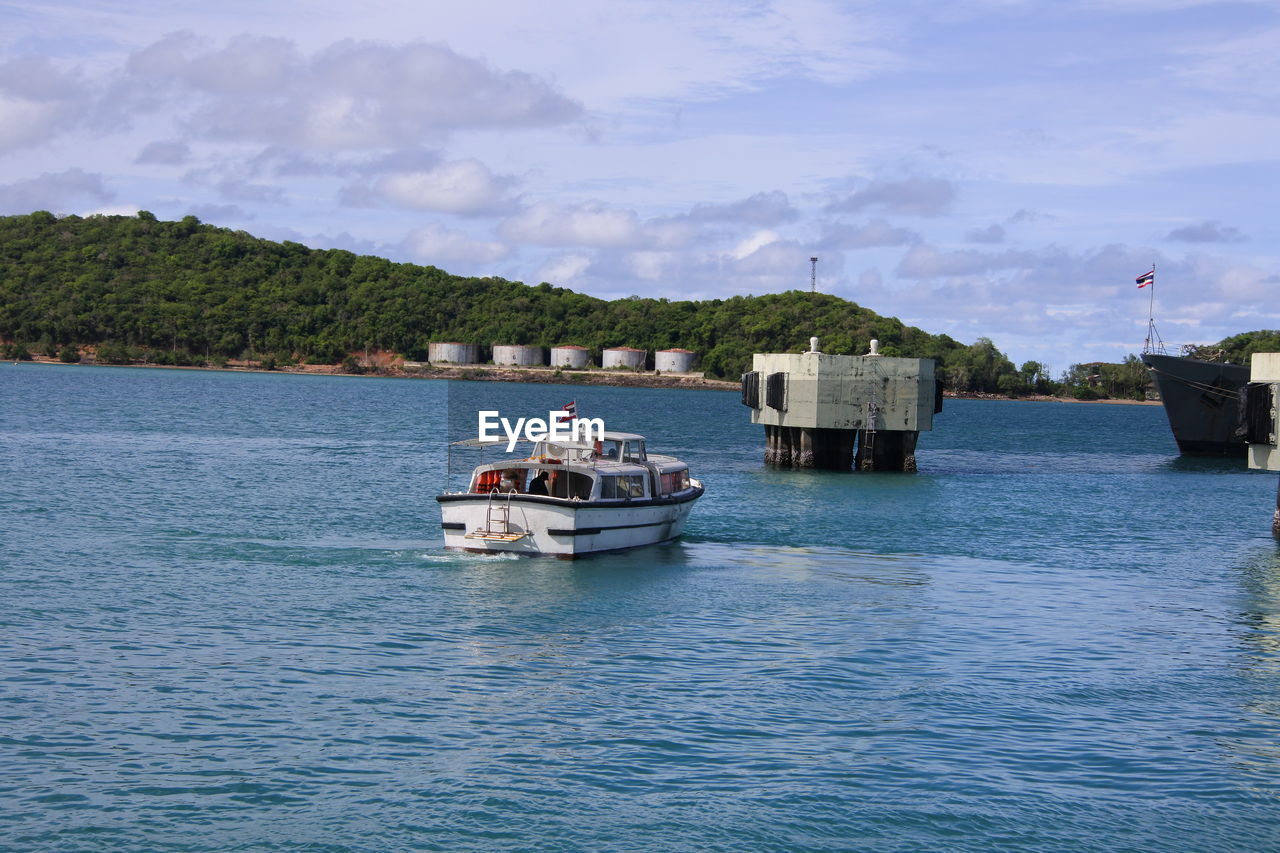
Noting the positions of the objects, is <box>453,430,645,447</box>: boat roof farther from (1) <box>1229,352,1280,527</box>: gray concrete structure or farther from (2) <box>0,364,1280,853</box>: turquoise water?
(1) <box>1229,352,1280,527</box>: gray concrete structure

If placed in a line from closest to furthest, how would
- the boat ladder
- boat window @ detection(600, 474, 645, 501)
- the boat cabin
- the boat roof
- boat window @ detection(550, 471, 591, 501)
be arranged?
the boat ladder, the boat cabin, boat window @ detection(550, 471, 591, 501), boat window @ detection(600, 474, 645, 501), the boat roof

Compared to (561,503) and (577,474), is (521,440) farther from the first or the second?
(561,503)

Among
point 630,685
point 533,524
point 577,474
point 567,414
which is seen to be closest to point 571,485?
point 577,474

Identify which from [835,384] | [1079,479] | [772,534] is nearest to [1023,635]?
[772,534]

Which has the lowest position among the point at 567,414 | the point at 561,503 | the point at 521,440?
the point at 561,503

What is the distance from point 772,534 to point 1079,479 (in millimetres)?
33763

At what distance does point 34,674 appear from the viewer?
20.9 metres

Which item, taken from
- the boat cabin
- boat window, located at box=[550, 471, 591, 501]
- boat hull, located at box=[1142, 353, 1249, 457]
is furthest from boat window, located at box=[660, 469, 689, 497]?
boat hull, located at box=[1142, 353, 1249, 457]

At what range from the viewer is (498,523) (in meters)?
32.8

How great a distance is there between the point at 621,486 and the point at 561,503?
2890 mm

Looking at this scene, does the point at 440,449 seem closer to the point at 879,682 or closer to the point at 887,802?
the point at 879,682

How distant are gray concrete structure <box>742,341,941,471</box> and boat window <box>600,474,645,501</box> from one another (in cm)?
2765

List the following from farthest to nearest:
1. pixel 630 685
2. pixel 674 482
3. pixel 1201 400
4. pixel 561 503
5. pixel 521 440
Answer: pixel 1201 400 < pixel 674 482 < pixel 521 440 < pixel 561 503 < pixel 630 685

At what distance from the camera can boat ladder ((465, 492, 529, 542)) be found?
32.6 metres
